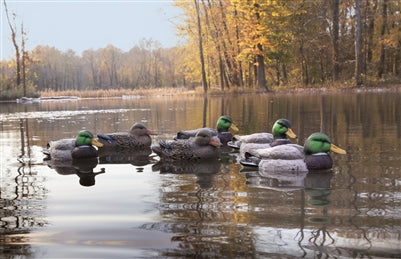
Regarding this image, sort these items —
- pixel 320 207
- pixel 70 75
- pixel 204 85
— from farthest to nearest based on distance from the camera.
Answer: pixel 70 75
pixel 204 85
pixel 320 207

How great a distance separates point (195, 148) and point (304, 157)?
180cm

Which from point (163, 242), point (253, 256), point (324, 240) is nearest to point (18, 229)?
point (163, 242)

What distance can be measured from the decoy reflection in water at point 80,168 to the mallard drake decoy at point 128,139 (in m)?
0.64

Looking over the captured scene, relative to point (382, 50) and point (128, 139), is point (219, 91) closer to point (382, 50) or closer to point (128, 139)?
point (382, 50)

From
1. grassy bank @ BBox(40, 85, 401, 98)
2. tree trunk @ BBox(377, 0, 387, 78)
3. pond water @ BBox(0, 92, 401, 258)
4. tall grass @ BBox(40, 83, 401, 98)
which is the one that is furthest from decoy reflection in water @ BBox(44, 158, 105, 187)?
tree trunk @ BBox(377, 0, 387, 78)

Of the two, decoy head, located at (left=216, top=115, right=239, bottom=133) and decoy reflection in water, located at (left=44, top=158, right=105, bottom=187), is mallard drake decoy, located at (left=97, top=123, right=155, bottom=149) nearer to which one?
decoy reflection in water, located at (left=44, top=158, right=105, bottom=187)

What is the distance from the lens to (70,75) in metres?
102

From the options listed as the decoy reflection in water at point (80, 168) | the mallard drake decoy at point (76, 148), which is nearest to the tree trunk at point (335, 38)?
the mallard drake decoy at point (76, 148)

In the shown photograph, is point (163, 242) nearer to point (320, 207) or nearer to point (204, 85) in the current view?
point (320, 207)

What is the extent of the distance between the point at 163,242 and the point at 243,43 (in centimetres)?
2739

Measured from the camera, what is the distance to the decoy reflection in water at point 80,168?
5746mm

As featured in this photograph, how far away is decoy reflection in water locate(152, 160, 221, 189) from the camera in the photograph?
553 centimetres

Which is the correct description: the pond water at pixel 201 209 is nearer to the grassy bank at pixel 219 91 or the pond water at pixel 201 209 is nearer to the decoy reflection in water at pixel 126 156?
the decoy reflection in water at pixel 126 156

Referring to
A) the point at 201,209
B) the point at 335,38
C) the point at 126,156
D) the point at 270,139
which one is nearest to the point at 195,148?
the point at 270,139
